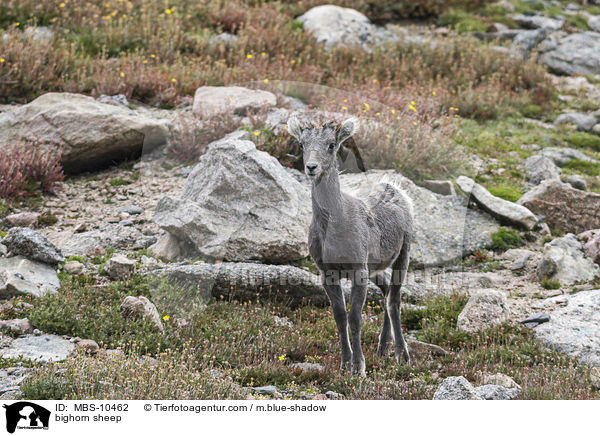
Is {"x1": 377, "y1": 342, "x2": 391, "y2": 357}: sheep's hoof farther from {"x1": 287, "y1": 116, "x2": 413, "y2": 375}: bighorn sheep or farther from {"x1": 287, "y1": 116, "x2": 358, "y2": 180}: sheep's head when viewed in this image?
{"x1": 287, "y1": 116, "x2": 358, "y2": 180}: sheep's head

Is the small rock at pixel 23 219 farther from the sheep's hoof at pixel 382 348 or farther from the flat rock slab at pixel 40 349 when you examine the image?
the sheep's hoof at pixel 382 348

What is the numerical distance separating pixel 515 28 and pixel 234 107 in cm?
1393

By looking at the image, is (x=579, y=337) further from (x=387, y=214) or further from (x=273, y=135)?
(x=273, y=135)

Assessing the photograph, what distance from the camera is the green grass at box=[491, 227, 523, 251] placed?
11031mm

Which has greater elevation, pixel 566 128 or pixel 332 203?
pixel 332 203

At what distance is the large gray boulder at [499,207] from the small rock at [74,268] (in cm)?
724

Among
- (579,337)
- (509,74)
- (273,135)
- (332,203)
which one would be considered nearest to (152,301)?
(332,203)

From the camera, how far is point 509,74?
18.4 m

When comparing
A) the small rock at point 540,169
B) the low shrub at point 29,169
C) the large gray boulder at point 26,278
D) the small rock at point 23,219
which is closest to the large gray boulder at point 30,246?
the large gray boulder at point 26,278

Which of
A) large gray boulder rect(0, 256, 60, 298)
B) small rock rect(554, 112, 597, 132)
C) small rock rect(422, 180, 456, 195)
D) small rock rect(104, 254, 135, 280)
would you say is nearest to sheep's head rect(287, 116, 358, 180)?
small rock rect(104, 254, 135, 280)

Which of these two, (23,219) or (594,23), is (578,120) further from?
(23,219)

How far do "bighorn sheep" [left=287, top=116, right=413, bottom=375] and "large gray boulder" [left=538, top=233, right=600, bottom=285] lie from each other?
363 cm

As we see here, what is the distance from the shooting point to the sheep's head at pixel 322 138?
6051 mm

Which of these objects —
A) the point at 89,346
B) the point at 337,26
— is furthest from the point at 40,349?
the point at 337,26
